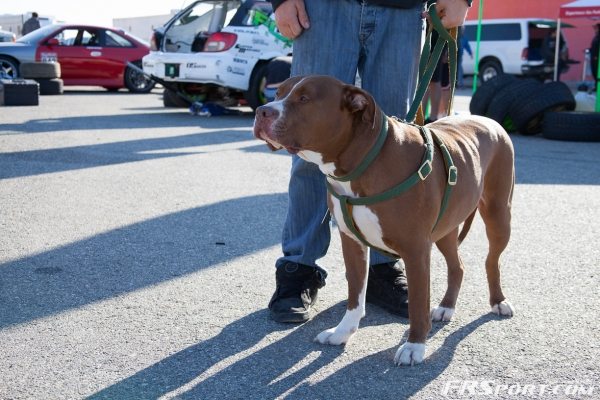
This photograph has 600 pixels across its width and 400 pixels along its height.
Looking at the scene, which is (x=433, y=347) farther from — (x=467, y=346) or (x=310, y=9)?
(x=310, y=9)

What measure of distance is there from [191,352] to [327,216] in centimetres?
91

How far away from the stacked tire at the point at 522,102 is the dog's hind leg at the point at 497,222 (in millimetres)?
7280

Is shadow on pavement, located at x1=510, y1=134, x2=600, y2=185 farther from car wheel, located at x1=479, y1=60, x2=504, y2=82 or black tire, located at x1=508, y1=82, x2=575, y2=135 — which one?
car wheel, located at x1=479, y1=60, x2=504, y2=82

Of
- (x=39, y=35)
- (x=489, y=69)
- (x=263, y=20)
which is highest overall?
(x=263, y=20)

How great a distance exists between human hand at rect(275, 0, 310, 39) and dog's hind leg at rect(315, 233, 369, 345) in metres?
0.98

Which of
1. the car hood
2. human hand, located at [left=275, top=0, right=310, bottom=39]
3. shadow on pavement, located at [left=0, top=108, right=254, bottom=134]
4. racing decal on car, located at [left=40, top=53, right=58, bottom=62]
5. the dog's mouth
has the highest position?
the car hood

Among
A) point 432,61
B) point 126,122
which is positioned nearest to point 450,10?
point 432,61

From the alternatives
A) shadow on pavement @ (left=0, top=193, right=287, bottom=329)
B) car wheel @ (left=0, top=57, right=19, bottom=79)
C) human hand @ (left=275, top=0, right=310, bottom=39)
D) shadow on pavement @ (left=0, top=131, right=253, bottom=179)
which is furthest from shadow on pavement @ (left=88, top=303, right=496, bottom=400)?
car wheel @ (left=0, top=57, right=19, bottom=79)

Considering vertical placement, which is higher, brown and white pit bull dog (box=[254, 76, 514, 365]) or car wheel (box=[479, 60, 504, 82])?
car wheel (box=[479, 60, 504, 82])

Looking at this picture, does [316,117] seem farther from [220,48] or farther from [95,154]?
[220,48]

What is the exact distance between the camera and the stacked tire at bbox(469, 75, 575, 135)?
10.2 m

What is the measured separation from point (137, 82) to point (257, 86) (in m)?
7.08

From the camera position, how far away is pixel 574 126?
32.4 ft

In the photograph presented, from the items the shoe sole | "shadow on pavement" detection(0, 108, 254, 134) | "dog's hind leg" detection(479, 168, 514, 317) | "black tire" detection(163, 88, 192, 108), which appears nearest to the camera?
the shoe sole
